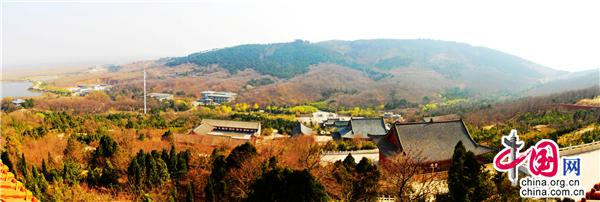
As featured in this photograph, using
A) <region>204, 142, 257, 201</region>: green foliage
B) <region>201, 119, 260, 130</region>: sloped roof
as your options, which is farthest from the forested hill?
<region>204, 142, 257, 201</region>: green foliage

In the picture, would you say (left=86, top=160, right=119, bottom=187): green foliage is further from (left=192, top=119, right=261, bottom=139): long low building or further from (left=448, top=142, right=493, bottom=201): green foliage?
(left=192, top=119, right=261, bottom=139): long low building

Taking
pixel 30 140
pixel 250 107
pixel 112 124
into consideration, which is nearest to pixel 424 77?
pixel 250 107

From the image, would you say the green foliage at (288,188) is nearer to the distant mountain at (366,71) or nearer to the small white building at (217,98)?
the distant mountain at (366,71)

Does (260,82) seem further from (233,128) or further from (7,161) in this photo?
(7,161)

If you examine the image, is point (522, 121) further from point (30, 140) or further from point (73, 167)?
point (30, 140)

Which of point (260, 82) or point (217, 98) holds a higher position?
point (260, 82)

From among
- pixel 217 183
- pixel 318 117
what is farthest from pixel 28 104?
pixel 217 183

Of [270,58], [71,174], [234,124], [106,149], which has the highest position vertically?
[270,58]
